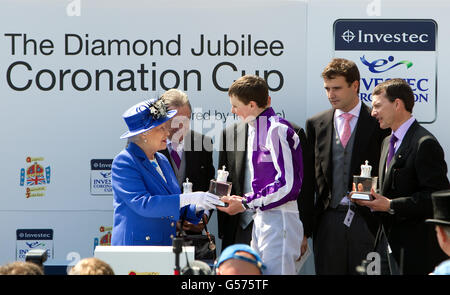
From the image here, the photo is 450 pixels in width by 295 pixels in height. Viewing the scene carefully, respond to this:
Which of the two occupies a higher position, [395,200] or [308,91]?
[308,91]

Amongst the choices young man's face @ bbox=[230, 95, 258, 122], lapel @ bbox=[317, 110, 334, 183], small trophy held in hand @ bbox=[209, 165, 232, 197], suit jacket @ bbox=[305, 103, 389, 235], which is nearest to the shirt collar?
suit jacket @ bbox=[305, 103, 389, 235]

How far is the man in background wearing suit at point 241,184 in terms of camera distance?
5.23 m

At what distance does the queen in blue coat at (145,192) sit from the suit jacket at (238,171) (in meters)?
0.79

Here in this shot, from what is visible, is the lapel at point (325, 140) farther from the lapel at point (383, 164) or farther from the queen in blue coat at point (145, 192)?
the queen in blue coat at point (145, 192)

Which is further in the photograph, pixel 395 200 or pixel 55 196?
pixel 55 196

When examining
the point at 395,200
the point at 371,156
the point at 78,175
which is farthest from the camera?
the point at 78,175

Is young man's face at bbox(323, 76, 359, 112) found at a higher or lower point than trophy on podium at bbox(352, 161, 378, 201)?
higher

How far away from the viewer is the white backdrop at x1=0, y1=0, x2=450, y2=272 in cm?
573

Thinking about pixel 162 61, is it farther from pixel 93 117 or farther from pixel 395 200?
pixel 395 200

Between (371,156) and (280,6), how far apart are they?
1.33m

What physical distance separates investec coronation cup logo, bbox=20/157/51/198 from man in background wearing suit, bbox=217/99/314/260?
1.34 m

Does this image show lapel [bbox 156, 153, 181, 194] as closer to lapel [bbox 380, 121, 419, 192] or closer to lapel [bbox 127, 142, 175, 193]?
lapel [bbox 127, 142, 175, 193]

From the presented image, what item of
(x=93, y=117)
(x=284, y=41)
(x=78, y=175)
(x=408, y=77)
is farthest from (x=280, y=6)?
(x=78, y=175)

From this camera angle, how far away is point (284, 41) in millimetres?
5734
